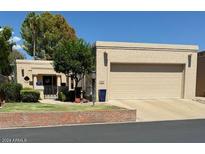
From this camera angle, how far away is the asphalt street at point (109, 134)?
762cm

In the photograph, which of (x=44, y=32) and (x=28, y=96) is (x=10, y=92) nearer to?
(x=28, y=96)

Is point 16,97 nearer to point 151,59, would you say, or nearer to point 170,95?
point 151,59

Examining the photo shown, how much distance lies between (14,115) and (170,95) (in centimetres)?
1245

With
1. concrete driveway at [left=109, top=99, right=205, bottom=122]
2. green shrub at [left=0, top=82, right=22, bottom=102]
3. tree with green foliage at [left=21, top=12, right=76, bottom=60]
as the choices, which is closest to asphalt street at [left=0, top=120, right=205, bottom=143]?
concrete driveway at [left=109, top=99, right=205, bottom=122]

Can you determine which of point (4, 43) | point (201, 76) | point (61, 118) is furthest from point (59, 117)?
point (201, 76)

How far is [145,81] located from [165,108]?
141 inches

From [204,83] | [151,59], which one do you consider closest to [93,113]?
[151,59]

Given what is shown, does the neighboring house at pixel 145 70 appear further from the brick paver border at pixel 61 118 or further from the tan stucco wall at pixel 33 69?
the tan stucco wall at pixel 33 69

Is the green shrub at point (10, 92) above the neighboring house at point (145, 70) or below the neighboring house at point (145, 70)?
below

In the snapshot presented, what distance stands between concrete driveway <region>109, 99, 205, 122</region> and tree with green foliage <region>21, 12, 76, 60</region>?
20.4 meters

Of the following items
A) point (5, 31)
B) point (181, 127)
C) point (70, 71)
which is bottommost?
point (181, 127)

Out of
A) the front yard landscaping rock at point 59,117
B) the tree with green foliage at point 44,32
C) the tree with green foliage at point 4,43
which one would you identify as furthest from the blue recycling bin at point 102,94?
the tree with green foliage at point 44,32

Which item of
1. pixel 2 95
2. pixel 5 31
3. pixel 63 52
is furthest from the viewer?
pixel 5 31
